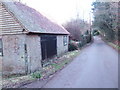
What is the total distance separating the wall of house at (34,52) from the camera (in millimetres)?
10539

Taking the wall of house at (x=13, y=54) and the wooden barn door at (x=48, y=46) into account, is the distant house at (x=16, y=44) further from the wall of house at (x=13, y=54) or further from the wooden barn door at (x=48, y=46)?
the wooden barn door at (x=48, y=46)

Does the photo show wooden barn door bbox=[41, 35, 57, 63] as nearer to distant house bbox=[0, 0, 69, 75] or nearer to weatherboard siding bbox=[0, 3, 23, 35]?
distant house bbox=[0, 0, 69, 75]

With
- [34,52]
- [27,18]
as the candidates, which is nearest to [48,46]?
[34,52]

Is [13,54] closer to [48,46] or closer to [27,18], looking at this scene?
[27,18]

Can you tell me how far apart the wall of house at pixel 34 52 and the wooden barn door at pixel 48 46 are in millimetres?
759

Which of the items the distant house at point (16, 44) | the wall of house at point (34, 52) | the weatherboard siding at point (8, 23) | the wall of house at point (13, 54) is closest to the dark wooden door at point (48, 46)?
the wall of house at point (34, 52)

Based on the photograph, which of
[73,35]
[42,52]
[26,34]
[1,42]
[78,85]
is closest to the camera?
[78,85]

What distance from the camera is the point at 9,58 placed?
10703mm

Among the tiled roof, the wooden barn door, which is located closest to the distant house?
the tiled roof

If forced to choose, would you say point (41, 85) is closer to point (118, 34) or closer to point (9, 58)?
point (9, 58)

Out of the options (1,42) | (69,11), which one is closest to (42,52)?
(1,42)

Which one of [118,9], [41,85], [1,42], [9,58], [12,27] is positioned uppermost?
[118,9]

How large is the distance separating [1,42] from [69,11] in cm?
2914

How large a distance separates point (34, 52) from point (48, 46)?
2.74 meters
